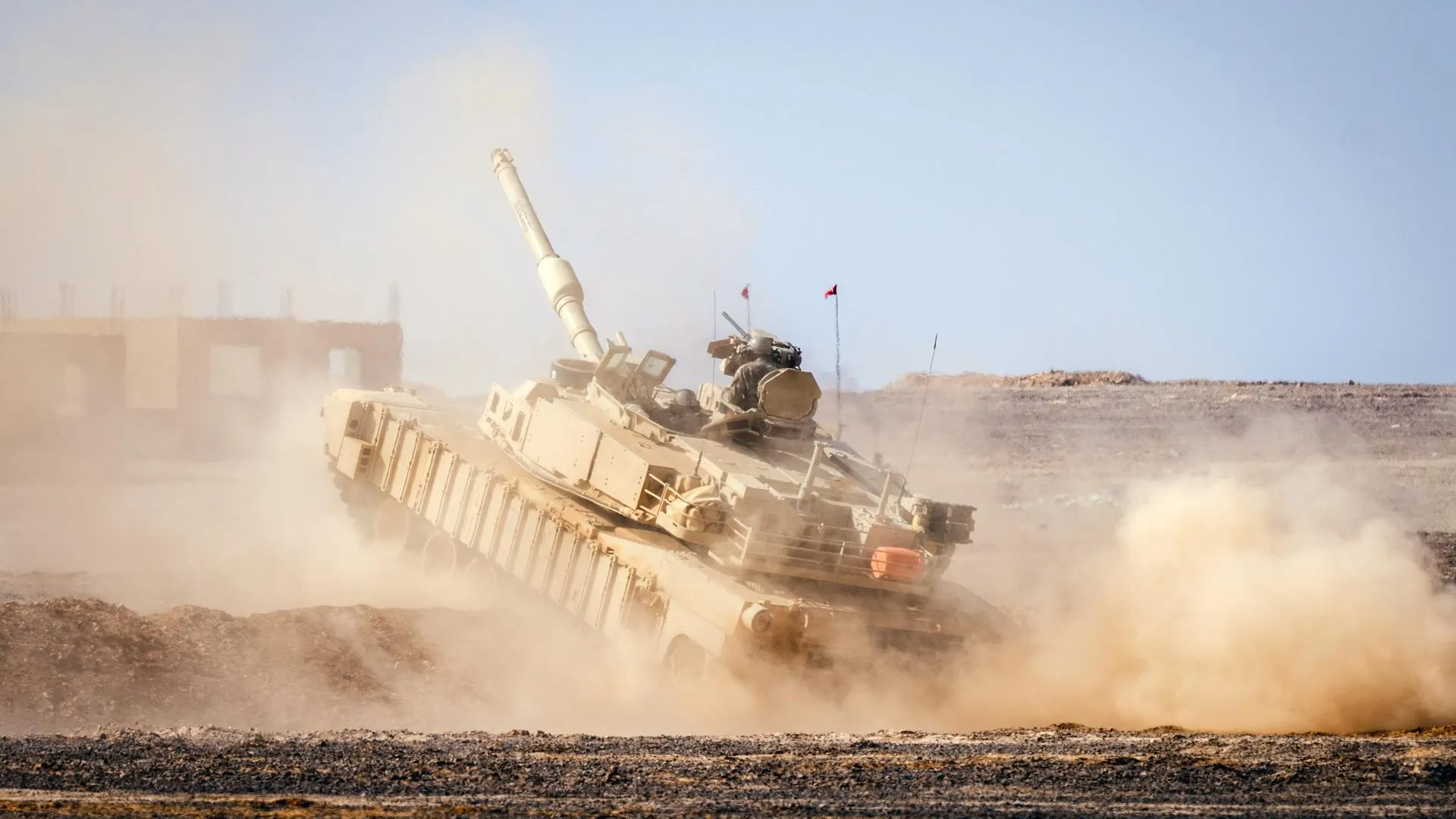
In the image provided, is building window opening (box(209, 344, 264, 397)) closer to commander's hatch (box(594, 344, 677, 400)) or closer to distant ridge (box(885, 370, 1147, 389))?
distant ridge (box(885, 370, 1147, 389))

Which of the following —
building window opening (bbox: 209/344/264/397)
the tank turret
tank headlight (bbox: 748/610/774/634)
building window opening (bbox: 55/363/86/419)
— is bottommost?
building window opening (bbox: 209/344/264/397)

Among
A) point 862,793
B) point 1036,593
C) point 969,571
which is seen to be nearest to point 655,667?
point 862,793

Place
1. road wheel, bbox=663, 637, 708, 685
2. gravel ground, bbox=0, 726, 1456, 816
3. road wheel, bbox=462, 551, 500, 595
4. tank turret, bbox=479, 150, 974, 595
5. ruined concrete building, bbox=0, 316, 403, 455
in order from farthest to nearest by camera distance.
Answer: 1. ruined concrete building, bbox=0, 316, 403, 455
2. road wheel, bbox=462, 551, 500, 595
3. tank turret, bbox=479, 150, 974, 595
4. road wheel, bbox=663, 637, 708, 685
5. gravel ground, bbox=0, 726, 1456, 816

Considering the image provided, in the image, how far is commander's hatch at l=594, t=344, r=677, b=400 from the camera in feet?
64.4

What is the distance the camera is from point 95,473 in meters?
34.7

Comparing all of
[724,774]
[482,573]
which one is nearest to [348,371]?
[482,573]

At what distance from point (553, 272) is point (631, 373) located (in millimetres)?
4688

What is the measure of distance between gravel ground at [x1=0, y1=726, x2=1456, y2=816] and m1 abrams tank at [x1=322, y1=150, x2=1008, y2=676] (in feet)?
11.0

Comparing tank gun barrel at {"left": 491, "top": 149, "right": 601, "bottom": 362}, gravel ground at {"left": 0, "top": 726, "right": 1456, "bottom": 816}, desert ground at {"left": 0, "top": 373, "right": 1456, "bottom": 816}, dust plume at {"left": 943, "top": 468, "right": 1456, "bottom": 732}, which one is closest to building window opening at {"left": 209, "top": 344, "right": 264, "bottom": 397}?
desert ground at {"left": 0, "top": 373, "right": 1456, "bottom": 816}

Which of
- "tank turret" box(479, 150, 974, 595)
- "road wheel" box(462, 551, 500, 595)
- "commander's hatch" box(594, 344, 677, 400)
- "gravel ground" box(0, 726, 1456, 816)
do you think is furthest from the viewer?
"road wheel" box(462, 551, 500, 595)

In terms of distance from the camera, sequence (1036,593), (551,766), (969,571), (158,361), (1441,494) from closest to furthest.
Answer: (551,766) → (1036,593) → (969,571) → (1441,494) → (158,361)

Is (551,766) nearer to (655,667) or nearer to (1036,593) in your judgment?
(655,667)

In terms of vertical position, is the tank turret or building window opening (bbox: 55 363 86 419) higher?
the tank turret

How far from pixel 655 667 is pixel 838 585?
6.91 feet
